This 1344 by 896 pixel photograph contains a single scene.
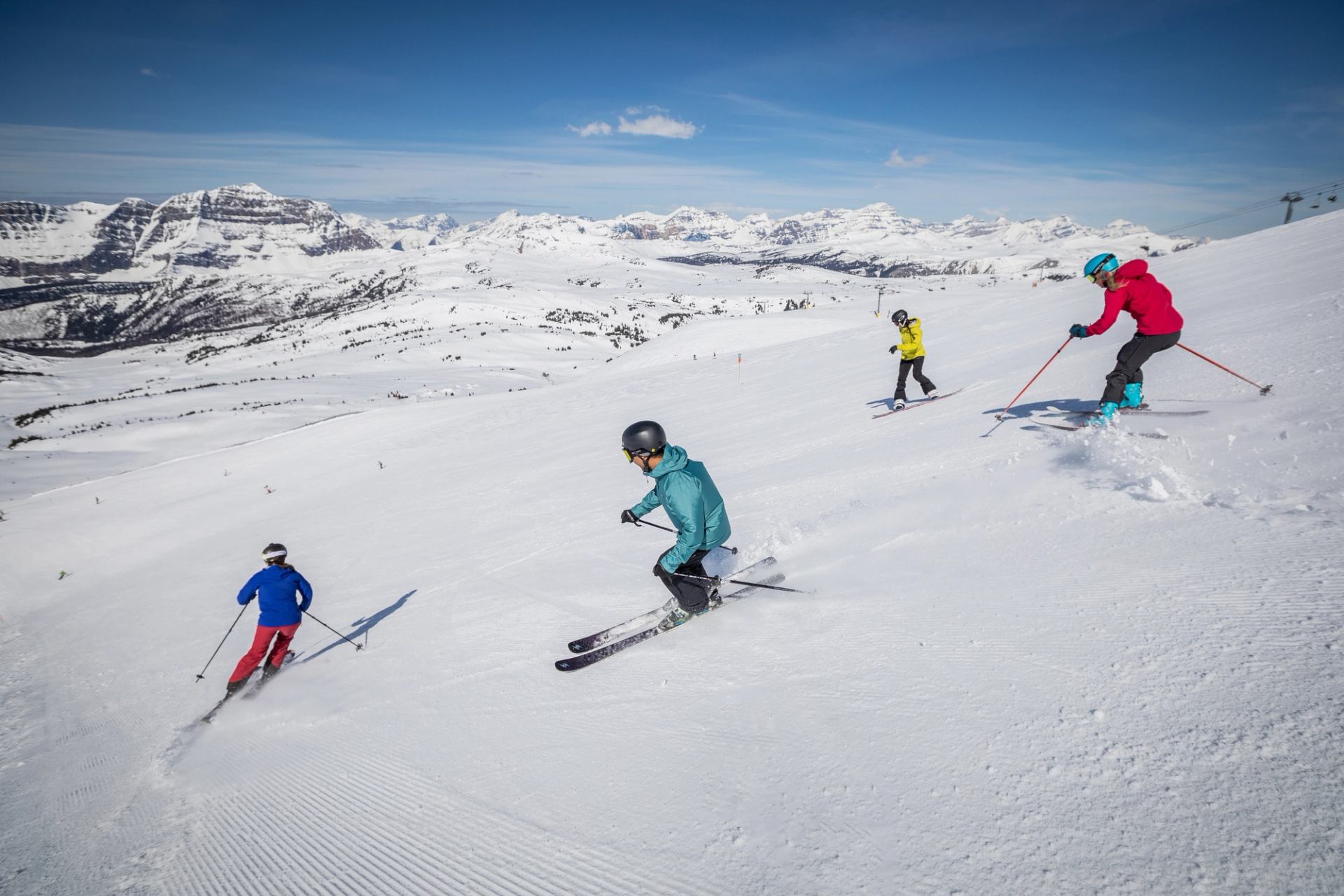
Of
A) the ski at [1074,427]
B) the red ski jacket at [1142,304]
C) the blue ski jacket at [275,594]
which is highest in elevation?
the red ski jacket at [1142,304]

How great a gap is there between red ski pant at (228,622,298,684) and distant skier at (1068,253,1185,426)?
1130cm

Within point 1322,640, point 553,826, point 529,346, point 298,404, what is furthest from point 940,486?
point 529,346

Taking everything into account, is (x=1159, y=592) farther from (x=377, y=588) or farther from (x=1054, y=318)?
(x=1054, y=318)

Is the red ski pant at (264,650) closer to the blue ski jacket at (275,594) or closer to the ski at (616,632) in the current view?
the blue ski jacket at (275,594)

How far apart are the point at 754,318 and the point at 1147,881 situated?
45.3 metres

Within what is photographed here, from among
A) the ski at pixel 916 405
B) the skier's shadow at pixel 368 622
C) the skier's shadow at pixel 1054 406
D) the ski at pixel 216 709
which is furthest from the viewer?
the ski at pixel 916 405

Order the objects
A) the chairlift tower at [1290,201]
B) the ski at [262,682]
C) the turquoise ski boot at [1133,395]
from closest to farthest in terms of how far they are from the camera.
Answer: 1. the ski at [262,682]
2. the turquoise ski boot at [1133,395]
3. the chairlift tower at [1290,201]

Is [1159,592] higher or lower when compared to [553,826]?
higher

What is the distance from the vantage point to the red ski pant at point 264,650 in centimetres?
732

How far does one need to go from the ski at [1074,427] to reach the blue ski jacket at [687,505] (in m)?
5.53

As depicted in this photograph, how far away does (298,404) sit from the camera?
133ft

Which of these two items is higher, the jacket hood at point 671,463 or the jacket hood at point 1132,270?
the jacket hood at point 1132,270

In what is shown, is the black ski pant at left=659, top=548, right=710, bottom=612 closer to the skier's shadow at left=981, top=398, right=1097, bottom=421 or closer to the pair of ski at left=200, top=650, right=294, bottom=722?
the pair of ski at left=200, top=650, right=294, bottom=722

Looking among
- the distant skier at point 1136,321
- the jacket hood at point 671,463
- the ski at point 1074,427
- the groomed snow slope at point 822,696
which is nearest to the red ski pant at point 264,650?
the groomed snow slope at point 822,696
